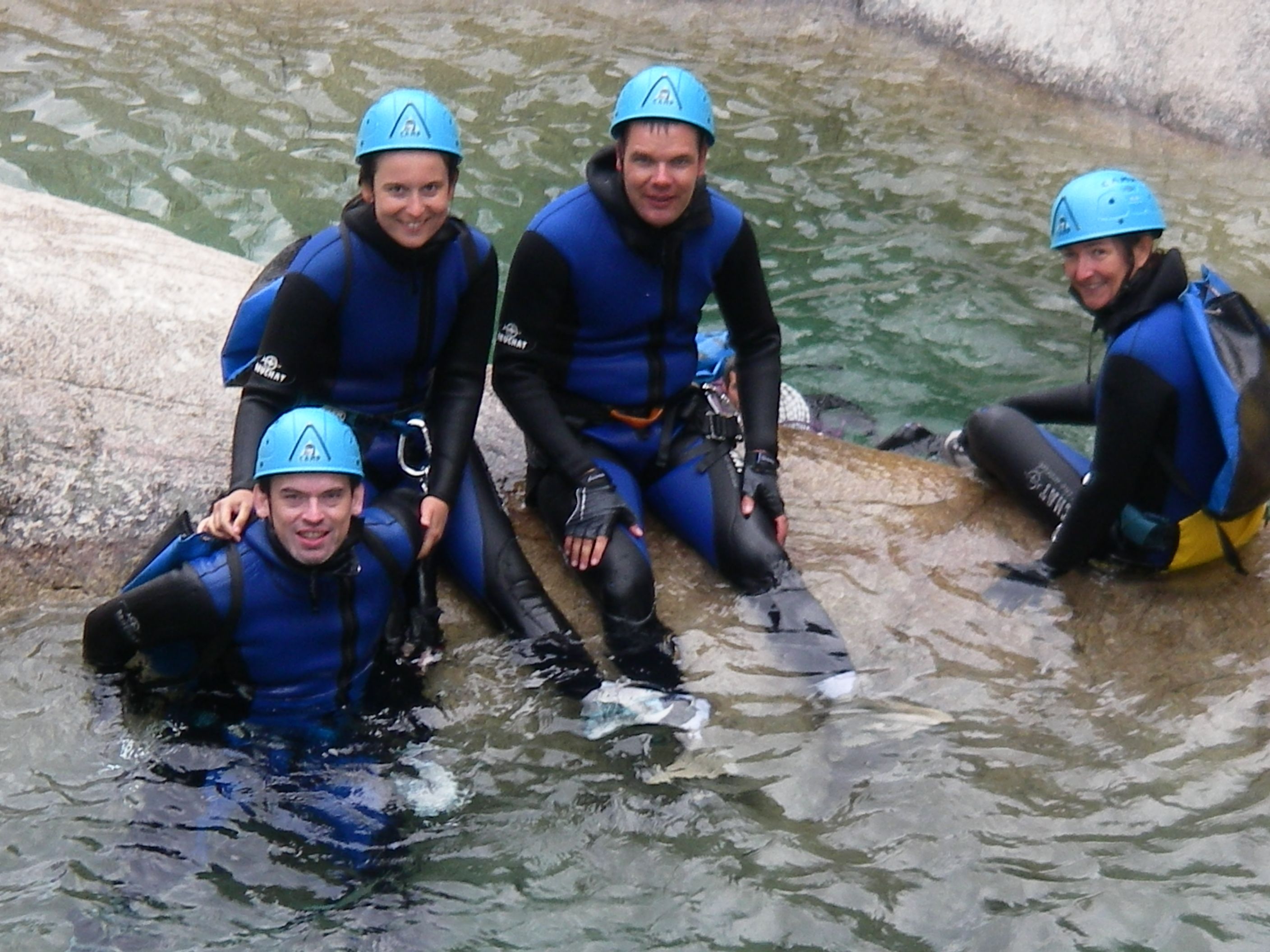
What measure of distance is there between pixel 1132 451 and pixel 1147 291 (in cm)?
53

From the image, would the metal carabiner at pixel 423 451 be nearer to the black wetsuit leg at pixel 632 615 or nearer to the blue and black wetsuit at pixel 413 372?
the blue and black wetsuit at pixel 413 372

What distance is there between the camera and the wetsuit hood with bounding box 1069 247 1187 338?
184 inches

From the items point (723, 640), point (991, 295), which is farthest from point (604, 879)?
point (991, 295)

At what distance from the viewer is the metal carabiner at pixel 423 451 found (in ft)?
16.2

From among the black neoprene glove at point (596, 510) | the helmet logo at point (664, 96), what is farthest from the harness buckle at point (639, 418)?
the helmet logo at point (664, 96)

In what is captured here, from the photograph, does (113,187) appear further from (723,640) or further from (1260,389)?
(1260,389)

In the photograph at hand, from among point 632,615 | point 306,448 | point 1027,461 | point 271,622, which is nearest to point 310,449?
point 306,448

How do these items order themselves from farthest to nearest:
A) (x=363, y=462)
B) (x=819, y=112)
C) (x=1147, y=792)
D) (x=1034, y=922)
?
(x=819, y=112) → (x=363, y=462) → (x=1147, y=792) → (x=1034, y=922)

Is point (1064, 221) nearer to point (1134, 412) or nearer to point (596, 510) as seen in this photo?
point (1134, 412)

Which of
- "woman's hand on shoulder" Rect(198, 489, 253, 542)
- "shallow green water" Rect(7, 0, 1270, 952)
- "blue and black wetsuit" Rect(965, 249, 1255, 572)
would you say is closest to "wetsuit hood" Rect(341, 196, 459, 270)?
"woman's hand on shoulder" Rect(198, 489, 253, 542)

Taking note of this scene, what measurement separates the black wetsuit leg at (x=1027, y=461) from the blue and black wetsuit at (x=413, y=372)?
1.92m

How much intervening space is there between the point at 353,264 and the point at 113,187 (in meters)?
4.95

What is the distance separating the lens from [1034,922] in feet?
13.3

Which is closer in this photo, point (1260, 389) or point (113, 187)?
point (1260, 389)
